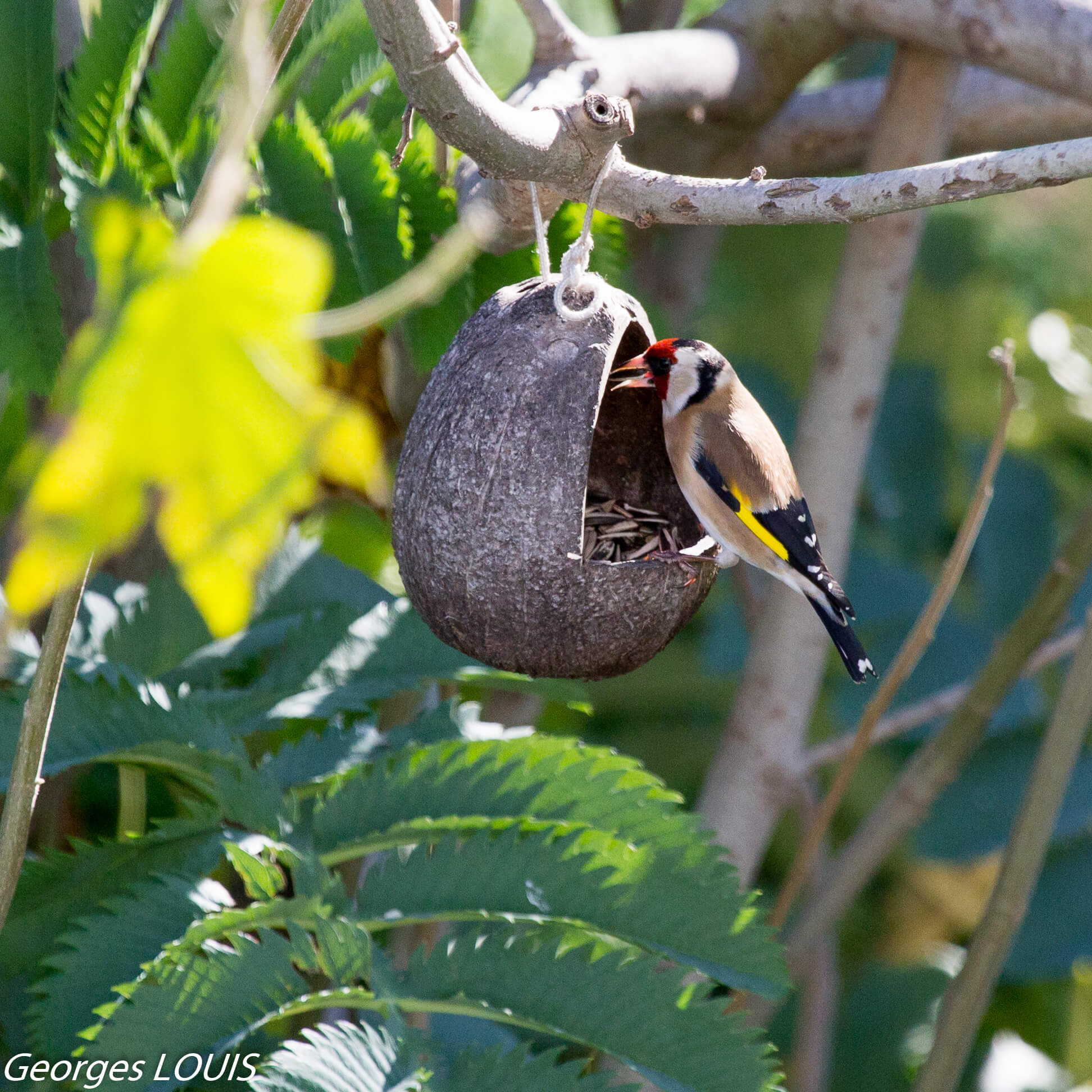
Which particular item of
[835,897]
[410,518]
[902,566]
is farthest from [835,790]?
[902,566]

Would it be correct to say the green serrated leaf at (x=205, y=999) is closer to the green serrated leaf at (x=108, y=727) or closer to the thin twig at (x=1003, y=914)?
the green serrated leaf at (x=108, y=727)

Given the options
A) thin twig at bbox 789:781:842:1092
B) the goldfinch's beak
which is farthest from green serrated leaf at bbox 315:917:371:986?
thin twig at bbox 789:781:842:1092

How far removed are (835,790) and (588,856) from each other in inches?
33.3

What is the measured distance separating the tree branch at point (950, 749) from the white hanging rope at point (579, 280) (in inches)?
47.6

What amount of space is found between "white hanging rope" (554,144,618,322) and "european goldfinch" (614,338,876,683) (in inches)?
8.3

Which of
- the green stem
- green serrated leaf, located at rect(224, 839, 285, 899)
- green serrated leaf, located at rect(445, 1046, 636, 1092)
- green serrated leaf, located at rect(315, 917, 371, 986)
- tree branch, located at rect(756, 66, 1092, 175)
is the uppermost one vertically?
tree branch, located at rect(756, 66, 1092, 175)

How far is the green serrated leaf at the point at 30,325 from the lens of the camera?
1.89 meters

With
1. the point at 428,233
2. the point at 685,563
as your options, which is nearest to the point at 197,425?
the point at 685,563

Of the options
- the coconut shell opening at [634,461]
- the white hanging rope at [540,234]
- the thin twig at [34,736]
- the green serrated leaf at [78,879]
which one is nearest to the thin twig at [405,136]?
the white hanging rope at [540,234]

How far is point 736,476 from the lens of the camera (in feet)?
7.12

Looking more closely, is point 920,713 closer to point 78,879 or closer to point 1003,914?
point 1003,914

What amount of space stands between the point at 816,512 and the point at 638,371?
939mm

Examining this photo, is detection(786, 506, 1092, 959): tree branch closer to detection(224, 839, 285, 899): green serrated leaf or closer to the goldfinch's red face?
the goldfinch's red face

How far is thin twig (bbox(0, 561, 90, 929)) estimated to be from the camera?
129cm
